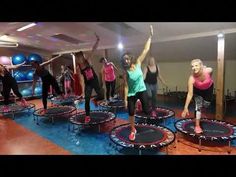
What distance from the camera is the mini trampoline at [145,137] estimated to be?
2827 millimetres

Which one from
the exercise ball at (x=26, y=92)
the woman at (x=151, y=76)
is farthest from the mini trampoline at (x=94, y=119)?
the exercise ball at (x=26, y=92)

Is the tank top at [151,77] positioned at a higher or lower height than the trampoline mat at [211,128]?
higher

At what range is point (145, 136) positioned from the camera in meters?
3.17

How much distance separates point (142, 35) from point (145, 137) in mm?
2783

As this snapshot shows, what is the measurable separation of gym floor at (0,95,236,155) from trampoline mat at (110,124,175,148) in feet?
0.61

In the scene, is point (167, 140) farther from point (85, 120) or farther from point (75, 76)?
point (75, 76)

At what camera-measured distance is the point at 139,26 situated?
4.40 metres

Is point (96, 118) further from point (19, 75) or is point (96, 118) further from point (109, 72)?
point (19, 75)

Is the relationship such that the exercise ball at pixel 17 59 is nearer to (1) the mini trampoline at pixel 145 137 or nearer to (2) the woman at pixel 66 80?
(2) the woman at pixel 66 80

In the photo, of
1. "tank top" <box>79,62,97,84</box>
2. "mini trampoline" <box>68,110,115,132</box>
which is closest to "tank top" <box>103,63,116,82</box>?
"mini trampoline" <box>68,110,115,132</box>

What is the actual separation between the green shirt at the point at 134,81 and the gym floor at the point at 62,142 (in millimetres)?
934

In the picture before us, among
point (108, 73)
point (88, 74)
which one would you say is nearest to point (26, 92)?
point (108, 73)

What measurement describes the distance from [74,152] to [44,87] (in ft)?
7.32

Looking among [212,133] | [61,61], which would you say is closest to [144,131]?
[212,133]
